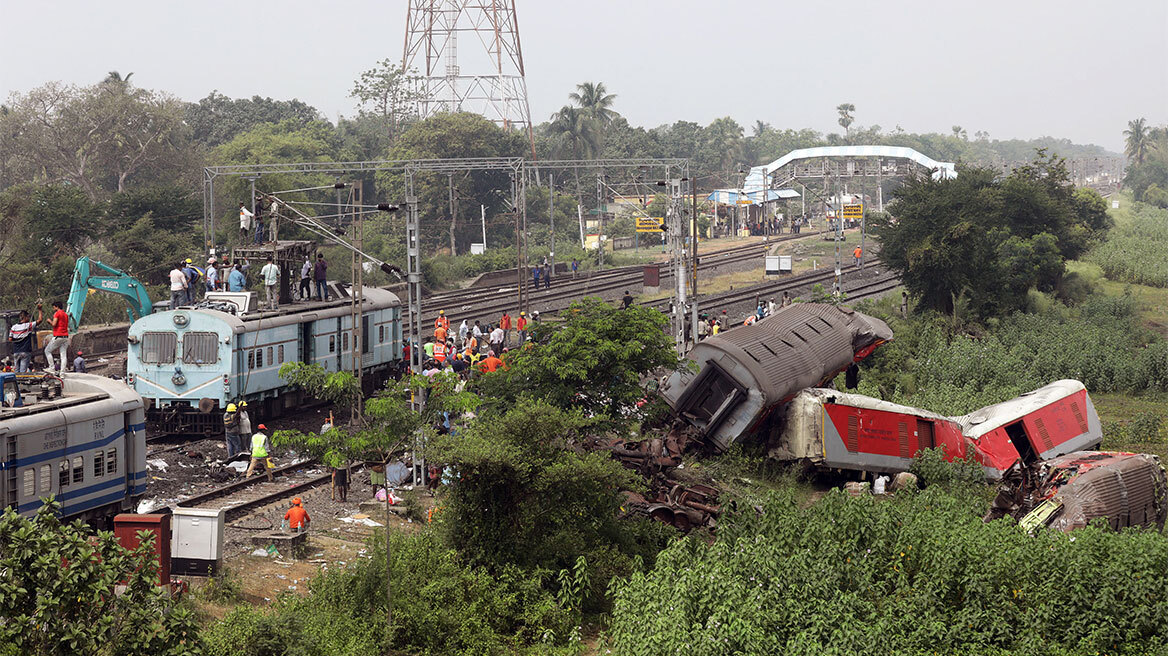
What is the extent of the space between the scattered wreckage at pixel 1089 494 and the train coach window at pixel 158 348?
58.3 feet

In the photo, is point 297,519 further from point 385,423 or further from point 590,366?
point 590,366

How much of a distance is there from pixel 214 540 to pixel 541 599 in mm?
4694

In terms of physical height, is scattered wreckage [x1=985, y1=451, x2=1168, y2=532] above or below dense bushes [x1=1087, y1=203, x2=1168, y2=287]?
below

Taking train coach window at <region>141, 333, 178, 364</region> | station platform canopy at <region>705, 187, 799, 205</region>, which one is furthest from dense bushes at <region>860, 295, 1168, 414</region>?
station platform canopy at <region>705, 187, 799, 205</region>

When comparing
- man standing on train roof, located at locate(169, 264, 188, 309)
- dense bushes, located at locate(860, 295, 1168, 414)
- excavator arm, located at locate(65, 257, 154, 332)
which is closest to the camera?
man standing on train roof, located at locate(169, 264, 188, 309)

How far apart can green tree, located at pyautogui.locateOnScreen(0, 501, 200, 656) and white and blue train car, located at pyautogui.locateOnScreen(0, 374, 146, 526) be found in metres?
5.09

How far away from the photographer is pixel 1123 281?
56438 millimetres

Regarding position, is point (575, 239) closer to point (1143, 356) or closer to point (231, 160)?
point (231, 160)

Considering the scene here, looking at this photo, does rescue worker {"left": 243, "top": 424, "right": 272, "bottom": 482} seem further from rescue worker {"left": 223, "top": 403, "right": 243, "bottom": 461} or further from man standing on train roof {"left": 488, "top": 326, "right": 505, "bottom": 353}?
man standing on train roof {"left": 488, "top": 326, "right": 505, "bottom": 353}

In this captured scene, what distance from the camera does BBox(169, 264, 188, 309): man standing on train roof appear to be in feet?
91.5

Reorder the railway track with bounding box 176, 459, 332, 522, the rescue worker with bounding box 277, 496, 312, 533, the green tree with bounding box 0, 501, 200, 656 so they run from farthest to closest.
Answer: the railway track with bounding box 176, 459, 332, 522 → the rescue worker with bounding box 277, 496, 312, 533 → the green tree with bounding box 0, 501, 200, 656

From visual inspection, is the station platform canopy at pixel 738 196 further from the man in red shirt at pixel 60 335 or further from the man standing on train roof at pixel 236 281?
the man in red shirt at pixel 60 335

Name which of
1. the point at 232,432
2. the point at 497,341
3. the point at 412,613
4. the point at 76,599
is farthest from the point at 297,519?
the point at 497,341

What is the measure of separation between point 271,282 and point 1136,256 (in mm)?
47132
